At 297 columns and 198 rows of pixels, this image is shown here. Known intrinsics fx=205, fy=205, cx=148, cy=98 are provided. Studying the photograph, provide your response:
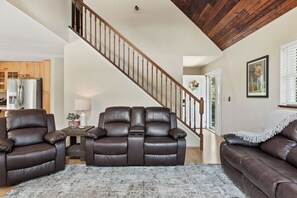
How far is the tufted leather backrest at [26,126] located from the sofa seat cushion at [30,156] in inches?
8.0

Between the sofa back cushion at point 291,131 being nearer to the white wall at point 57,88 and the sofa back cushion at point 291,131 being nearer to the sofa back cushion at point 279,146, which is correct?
the sofa back cushion at point 279,146

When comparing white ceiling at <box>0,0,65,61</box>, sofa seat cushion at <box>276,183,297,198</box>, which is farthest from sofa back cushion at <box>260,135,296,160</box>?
white ceiling at <box>0,0,65,61</box>

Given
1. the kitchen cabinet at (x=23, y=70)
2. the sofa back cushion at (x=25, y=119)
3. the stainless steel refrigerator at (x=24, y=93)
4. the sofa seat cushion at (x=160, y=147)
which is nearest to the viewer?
the sofa back cushion at (x=25, y=119)

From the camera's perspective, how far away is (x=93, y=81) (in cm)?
492

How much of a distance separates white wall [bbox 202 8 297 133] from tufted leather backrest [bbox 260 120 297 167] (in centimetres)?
117

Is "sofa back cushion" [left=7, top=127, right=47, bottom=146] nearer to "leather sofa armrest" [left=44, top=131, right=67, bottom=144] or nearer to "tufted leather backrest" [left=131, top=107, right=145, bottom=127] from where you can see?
"leather sofa armrest" [left=44, top=131, right=67, bottom=144]

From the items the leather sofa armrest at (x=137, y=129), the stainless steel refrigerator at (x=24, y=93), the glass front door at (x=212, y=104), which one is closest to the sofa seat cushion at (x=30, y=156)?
the leather sofa armrest at (x=137, y=129)

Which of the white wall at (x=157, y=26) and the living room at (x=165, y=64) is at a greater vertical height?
the white wall at (x=157, y=26)

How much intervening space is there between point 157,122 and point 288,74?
7.96 ft

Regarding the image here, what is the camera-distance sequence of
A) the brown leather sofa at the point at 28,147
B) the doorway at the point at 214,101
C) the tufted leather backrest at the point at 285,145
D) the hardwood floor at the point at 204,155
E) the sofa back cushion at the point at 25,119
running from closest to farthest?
the tufted leather backrest at the point at 285,145 < the brown leather sofa at the point at 28,147 < the sofa back cushion at the point at 25,119 < the hardwood floor at the point at 204,155 < the doorway at the point at 214,101

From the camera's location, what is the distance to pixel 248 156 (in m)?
2.51

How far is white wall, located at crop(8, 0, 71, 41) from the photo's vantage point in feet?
10.5

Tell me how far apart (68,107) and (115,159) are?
7.12 ft

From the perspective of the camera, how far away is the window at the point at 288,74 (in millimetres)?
3350
